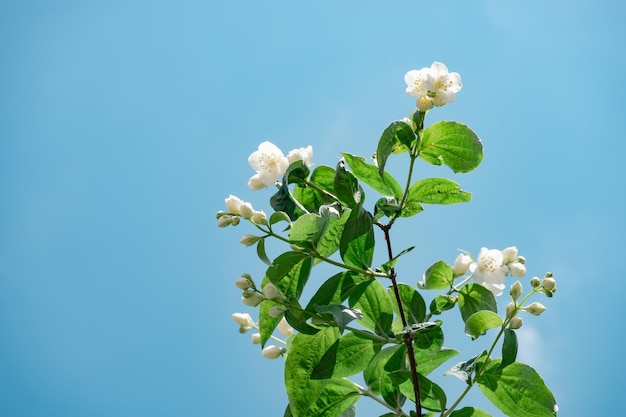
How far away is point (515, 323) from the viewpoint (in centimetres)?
136

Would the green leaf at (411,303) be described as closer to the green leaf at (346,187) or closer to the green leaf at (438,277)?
the green leaf at (438,277)

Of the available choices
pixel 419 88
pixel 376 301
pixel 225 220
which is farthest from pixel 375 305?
pixel 419 88

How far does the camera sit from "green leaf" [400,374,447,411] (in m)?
1.41

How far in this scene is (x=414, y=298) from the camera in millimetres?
1475

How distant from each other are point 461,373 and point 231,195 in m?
0.63

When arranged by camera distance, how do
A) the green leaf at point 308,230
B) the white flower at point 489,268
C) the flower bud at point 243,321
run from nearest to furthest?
the green leaf at point 308,230
the white flower at point 489,268
the flower bud at point 243,321

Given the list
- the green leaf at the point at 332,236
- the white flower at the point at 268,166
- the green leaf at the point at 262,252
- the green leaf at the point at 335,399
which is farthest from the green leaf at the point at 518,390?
the white flower at the point at 268,166

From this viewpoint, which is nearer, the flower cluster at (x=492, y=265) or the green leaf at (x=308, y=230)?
the green leaf at (x=308, y=230)

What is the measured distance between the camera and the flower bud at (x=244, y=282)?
54.4 inches

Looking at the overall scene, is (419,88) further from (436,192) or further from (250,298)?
(250,298)

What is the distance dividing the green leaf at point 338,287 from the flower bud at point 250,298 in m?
0.13

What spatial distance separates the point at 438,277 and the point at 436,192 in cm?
20

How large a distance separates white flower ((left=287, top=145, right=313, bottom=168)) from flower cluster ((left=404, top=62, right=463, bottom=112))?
10.5 inches

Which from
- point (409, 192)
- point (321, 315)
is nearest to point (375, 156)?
point (409, 192)
